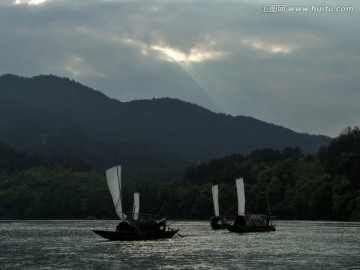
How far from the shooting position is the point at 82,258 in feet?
257

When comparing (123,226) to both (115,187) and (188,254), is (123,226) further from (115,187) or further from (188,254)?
(188,254)

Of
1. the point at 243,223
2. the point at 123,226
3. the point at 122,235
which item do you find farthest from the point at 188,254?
the point at 243,223

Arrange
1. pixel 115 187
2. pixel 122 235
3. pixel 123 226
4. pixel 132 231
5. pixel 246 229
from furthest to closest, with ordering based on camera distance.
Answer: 1. pixel 246 229
2. pixel 123 226
3. pixel 132 231
4. pixel 122 235
5. pixel 115 187

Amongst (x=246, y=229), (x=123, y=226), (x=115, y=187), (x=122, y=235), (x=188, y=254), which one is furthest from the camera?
(x=246, y=229)

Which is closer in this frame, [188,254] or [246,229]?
[188,254]

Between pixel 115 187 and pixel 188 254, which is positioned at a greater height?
pixel 115 187

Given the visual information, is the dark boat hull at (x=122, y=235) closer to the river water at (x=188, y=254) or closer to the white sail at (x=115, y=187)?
the river water at (x=188, y=254)

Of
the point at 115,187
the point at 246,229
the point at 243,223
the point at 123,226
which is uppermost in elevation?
the point at 115,187

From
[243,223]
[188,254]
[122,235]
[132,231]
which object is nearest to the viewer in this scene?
[188,254]

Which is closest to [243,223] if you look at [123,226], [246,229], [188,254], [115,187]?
[246,229]

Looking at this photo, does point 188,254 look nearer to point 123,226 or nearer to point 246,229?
point 123,226

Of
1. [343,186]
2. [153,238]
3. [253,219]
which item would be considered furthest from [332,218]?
[153,238]

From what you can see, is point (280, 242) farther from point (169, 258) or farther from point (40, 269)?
point (40, 269)

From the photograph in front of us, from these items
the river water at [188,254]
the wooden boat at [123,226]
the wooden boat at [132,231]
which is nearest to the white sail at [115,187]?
the wooden boat at [123,226]
